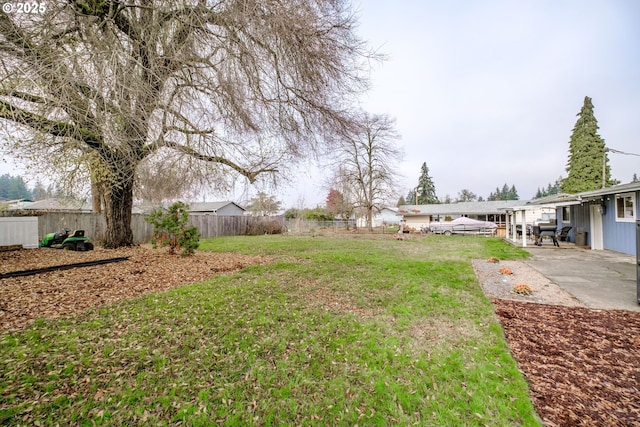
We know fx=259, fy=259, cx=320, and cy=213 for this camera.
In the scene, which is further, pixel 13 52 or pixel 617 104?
pixel 617 104

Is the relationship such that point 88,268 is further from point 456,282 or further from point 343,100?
point 456,282

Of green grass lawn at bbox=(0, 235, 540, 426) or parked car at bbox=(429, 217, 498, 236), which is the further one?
parked car at bbox=(429, 217, 498, 236)

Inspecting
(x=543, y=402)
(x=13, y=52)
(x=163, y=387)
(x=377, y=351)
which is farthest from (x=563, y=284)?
(x=13, y=52)

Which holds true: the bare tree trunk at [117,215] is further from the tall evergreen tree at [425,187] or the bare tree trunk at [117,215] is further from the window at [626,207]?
the tall evergreen tree at [425,187]

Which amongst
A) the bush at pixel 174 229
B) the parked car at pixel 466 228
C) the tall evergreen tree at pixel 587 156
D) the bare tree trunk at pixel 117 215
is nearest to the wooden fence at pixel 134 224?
the bare tree trunk at pixel 117 215

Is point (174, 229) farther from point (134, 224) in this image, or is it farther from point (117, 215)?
point (134, 224)

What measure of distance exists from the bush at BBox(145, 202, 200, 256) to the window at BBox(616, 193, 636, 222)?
14264 mm

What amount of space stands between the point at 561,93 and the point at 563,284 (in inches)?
500

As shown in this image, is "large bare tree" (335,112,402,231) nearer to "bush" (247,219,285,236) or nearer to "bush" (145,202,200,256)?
"bush" (247,219,285,236)

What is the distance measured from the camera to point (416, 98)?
11453 millimetres

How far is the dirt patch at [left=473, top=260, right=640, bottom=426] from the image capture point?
212 centimetres

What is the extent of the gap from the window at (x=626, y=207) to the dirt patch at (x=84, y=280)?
40.5ft

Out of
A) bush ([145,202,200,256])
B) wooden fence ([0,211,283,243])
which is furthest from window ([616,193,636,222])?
wooden fence ([0,211,283,243])
